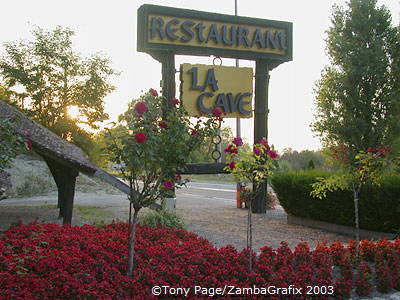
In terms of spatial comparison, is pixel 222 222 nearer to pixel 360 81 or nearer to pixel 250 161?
pixel 250 161

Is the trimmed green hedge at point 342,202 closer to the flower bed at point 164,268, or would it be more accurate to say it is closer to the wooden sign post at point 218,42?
the wooden sign post at point 218,42

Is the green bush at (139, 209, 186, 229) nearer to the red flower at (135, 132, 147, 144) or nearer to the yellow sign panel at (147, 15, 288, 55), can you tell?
the red flower at (135, 132, 147, 144)

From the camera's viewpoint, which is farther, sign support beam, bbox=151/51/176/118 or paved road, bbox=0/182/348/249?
sign support beam, bbox=151/51/176/118

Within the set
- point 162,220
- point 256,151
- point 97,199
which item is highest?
point 256,151

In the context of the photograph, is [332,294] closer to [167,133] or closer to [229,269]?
[229,269]

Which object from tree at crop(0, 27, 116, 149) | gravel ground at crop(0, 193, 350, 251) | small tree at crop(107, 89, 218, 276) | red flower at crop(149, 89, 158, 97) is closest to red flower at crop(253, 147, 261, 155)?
small tree at crop(107, 89, 218, 276)

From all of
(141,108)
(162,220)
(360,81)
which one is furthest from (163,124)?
(360,81)

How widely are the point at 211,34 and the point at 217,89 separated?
5.53 ft

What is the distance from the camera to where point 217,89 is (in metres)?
13.4

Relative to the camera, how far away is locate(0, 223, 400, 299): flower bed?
4.73 metres

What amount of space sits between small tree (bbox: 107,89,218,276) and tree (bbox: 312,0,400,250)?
1785cm

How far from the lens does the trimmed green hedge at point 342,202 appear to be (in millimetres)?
9219

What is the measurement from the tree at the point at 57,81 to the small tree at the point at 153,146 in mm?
23128

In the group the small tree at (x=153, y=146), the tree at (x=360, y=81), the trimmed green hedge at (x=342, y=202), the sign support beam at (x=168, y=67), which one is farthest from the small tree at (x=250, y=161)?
the tree at (x=360, y=81)
